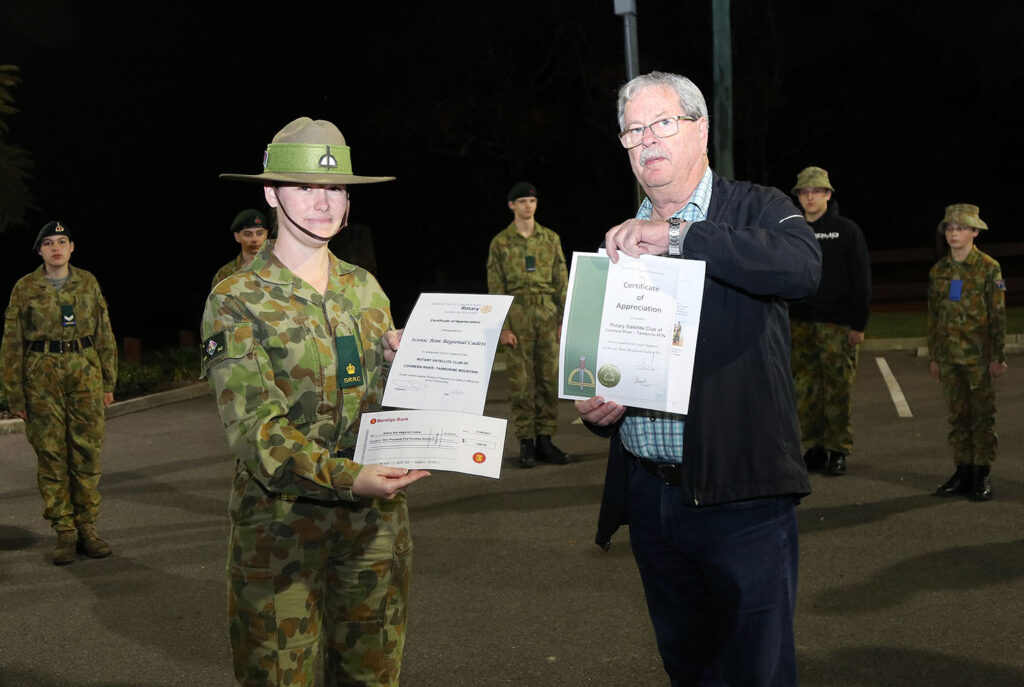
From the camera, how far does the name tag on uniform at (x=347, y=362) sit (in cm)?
330

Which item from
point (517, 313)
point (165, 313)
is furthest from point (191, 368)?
point (165, 313)

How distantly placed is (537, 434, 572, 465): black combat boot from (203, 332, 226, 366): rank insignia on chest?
691cm

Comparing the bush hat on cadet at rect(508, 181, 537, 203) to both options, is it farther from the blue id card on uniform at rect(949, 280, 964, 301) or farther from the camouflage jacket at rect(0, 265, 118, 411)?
the camouflage jacket at rect(0, 265, 118, 411)

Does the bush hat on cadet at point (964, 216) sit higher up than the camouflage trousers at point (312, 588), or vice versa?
the bush hat on cadet at point (964, 216)

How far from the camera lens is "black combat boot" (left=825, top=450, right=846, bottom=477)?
354 inches

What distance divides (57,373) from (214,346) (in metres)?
5.10

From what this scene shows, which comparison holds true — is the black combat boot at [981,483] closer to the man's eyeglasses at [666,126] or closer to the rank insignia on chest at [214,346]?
the man's eyeglasses at [666,126]

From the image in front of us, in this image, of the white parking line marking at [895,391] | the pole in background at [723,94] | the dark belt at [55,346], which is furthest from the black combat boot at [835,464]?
the dark belt at [55,346]

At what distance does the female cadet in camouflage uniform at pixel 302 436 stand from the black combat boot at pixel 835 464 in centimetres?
623

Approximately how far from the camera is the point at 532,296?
10375mm

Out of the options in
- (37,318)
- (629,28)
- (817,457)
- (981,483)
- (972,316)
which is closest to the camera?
(37,318)

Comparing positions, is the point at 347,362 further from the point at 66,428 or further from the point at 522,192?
the point at 522,192
